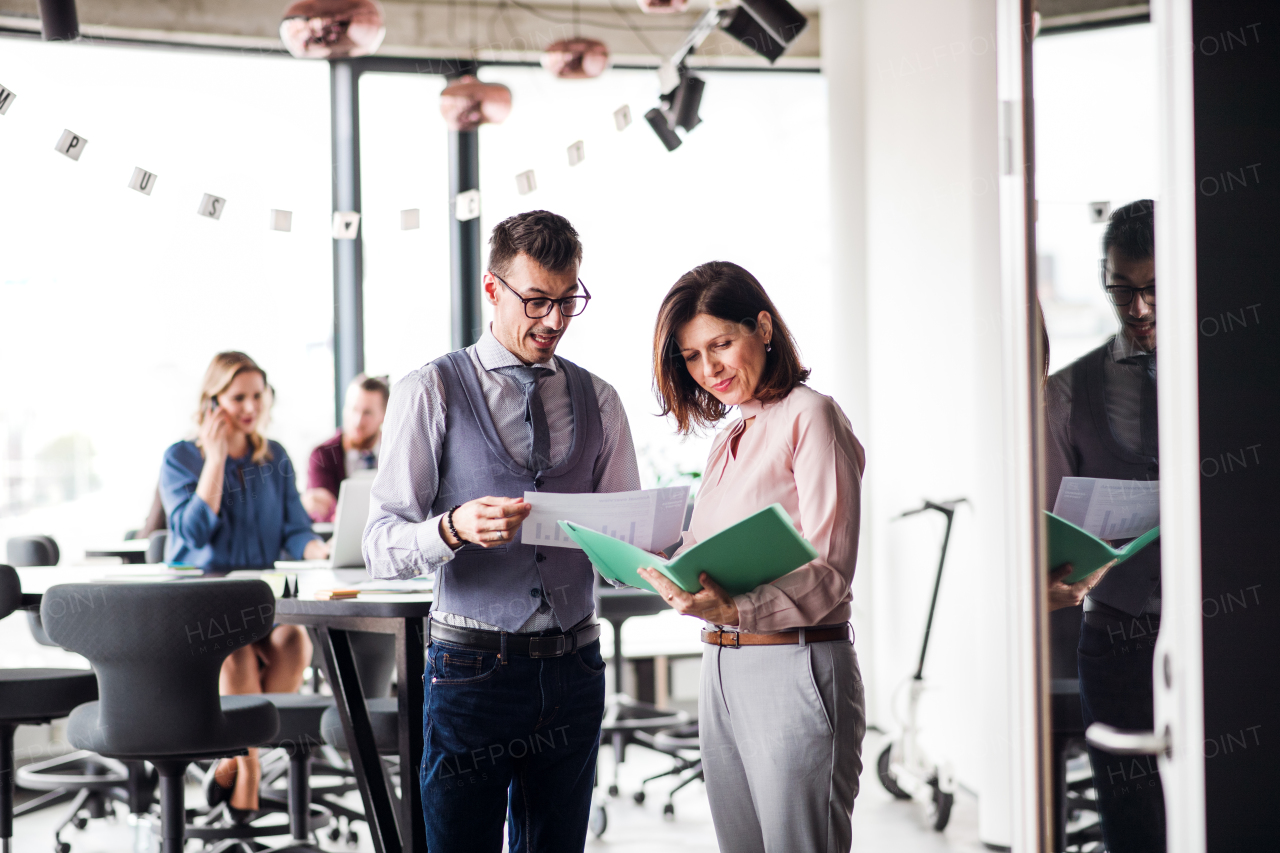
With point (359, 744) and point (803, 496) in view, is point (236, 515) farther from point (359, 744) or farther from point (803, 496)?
point (803, 496)

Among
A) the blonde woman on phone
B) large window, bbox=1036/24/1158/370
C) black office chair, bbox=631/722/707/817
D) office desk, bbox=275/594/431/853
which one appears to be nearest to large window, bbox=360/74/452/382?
the blonde woman on phone

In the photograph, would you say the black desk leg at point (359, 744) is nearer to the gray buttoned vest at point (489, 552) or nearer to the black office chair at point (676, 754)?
A: the gray buttoned vest at point (489, 552)

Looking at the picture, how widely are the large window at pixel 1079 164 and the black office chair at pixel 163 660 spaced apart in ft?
5.75

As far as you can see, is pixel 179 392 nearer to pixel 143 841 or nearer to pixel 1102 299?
pixel 143 841

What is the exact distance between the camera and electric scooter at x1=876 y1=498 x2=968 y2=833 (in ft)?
11.8

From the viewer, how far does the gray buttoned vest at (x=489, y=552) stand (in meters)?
1.72

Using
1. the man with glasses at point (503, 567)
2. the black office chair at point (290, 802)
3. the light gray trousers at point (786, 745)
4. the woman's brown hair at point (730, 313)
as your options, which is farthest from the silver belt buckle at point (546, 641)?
the black office chair at point (290, 802)

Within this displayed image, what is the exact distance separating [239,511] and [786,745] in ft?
8.13

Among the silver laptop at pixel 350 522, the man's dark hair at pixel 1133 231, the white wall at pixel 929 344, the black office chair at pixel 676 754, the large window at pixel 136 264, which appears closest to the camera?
the man's dark hair at pixel 1133 231

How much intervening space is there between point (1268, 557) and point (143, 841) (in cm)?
320

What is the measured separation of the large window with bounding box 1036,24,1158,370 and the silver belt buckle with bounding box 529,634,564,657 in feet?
2.74

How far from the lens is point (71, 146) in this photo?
353 cm

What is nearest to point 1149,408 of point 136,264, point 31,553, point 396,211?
point 31,553

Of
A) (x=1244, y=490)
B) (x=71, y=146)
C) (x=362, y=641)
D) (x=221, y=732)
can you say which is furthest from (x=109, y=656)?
(x=1244, y=490)
